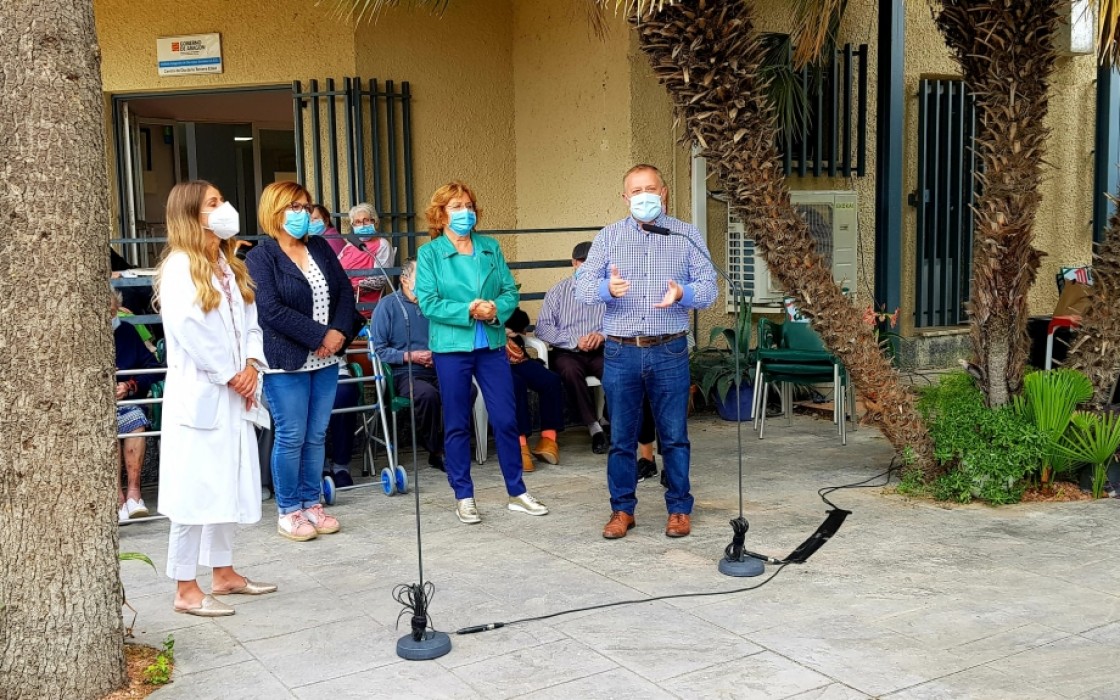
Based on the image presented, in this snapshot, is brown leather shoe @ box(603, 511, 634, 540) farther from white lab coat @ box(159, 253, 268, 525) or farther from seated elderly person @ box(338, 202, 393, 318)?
seated elderly person @ box(338, 202, 393, 318)

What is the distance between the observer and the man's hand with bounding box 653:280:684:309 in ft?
18.9

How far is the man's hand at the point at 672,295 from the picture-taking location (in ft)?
18.9

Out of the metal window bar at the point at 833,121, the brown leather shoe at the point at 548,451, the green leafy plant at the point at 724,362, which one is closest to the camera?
the brown leather shoe at the point at 548,451

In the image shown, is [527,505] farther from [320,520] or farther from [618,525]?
[320,520]

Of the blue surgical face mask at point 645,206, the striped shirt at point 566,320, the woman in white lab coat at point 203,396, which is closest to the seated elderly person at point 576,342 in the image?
the striped shirt at point 566,320

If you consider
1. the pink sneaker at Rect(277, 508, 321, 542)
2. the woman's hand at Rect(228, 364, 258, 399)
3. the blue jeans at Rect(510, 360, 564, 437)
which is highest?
the woman's hand at Rect(228, 364, 258, 399)

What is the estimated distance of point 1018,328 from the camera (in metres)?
6.94

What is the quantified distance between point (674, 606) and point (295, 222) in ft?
8.84

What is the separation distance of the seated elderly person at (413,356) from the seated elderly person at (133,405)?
1386mm

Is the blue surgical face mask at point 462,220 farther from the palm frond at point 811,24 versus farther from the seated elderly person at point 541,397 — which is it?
the palm frond at point 811,24

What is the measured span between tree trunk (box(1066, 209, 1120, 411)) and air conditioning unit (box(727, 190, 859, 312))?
3.49 metres

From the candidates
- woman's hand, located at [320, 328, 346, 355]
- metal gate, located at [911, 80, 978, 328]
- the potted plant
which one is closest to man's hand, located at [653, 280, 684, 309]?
woman's hand, located at [320, 328, 346, 355]

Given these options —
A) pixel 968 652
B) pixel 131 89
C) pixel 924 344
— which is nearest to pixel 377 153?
pixel 131 89

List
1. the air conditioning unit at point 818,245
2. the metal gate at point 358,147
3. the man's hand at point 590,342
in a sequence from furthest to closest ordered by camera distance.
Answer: the air conditioning unit at point 818,245, the metal gate at point 358,147, the man's hand at point 590,342
